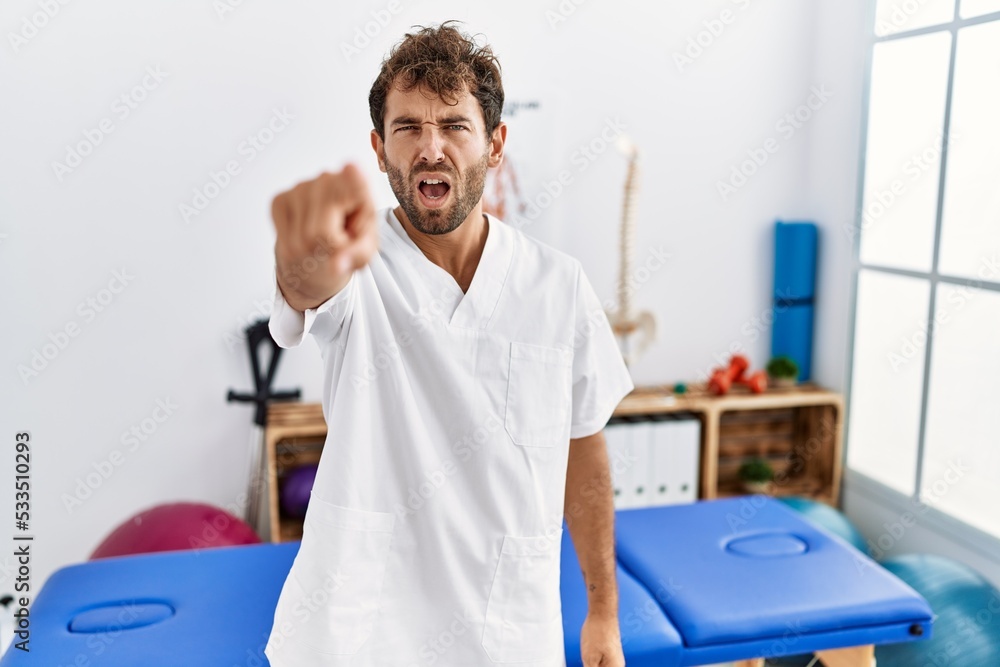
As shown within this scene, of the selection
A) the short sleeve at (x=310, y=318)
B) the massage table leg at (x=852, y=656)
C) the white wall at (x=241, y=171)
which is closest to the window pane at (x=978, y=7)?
the white wall at (x=241, y=171)

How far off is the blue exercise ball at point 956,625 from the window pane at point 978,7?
1585mm

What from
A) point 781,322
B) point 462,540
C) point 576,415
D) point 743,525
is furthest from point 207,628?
point 781,322

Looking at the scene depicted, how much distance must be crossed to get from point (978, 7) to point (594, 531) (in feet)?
6.83

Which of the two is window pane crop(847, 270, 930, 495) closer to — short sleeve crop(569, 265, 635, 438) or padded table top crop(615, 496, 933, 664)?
padded table top crop(615, 496, 933, 664)

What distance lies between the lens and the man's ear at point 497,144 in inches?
51.8

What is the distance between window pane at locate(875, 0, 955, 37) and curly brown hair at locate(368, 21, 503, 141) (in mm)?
2026

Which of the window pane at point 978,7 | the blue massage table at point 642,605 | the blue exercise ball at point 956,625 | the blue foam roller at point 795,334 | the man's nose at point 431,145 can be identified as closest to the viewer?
the man's nose at point 431,145

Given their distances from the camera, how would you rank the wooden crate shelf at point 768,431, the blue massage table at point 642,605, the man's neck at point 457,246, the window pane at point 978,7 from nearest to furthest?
1. the man's neck at point 457,246
2. the blue massage table at point 642,605
3. the window pane at point 978,7
4. the wooden crate shelf at point 768,431

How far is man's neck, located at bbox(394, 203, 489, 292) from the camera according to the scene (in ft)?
4.25

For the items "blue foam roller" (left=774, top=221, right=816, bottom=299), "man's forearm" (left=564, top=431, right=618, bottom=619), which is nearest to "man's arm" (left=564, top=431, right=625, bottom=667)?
"man's forearm" (left=564, top=431, right=618, bottom=619)

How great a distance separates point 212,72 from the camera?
2.71 m

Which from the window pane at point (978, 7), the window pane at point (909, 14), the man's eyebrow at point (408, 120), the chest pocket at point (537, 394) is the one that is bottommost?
the chest pocket at point (537, 394)

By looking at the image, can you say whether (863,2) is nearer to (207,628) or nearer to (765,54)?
(765,54)

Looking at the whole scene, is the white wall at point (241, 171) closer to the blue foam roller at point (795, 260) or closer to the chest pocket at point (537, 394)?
the blue foam roller at point (795, 260)
